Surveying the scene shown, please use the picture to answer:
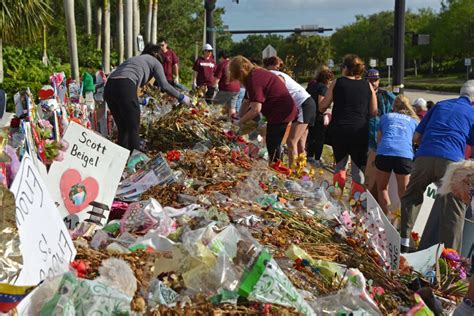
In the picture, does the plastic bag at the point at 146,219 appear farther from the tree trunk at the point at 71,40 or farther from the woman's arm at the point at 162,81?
the tree trunk at the point at 71,40

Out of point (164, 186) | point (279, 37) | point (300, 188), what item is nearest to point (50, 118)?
point (164, 186)

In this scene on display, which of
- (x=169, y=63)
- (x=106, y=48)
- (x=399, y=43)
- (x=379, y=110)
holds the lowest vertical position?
(x=379, y=110)

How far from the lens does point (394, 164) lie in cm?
636

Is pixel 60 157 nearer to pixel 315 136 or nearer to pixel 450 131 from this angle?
pixel 450 131

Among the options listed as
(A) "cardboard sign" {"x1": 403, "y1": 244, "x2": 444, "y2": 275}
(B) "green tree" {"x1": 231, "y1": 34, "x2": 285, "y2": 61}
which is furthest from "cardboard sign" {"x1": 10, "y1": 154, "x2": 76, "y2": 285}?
(B) "green tree" {"x1": 231, "y1": 34, "x2": 285, "y2": 61}

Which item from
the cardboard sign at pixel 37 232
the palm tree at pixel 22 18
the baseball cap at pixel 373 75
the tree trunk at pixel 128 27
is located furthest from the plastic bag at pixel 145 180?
the tree trunk at pixel 128 27

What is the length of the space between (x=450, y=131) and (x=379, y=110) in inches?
96.2

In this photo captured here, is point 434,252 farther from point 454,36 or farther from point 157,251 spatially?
point 454,36

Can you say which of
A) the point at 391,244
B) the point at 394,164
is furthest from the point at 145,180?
the point at 394,164

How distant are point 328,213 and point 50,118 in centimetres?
234

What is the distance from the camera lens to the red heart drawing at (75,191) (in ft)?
12.2

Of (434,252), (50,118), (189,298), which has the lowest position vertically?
(434,252)

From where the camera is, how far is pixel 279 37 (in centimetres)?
10700

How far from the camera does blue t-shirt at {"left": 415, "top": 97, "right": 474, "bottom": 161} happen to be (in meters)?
5.62
